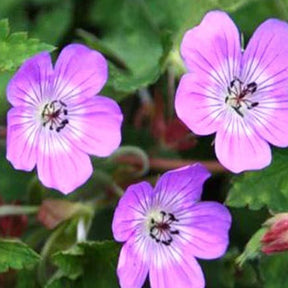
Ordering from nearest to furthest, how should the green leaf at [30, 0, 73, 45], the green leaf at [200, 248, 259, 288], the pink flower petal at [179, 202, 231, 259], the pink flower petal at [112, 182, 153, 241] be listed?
the pink flower petal at [112, 182, 153, 241], the pink flower petal at [179, 202, 231, 259], the green leaf at [200, 248, 259, 288], the green leaf at [30, 0, 73, 45]

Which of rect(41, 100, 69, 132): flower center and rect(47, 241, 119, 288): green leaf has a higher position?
rect(41, 100, 69, 132): flower center

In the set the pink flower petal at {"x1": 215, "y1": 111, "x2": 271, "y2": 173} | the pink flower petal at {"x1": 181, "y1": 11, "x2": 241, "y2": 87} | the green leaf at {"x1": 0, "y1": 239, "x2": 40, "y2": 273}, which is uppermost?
the pink flower petal at {"x1": 181, "y1": 11, "x2": 241, "y2": 87}

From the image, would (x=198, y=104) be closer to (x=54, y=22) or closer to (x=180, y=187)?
(x=180, y=187)

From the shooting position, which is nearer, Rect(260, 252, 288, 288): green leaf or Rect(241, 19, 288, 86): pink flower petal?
Rect(241, 19, 288, 86): pink flower petal

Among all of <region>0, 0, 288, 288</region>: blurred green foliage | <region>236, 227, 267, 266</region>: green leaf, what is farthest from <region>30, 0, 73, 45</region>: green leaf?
<region>236, 227, 267, 266</region>: green leaf

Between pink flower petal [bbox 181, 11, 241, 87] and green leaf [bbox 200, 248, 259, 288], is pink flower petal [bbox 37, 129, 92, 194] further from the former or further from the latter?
green leaf [bbox 200, 248, 259, 288]

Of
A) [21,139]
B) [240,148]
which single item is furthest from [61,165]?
[240,148]

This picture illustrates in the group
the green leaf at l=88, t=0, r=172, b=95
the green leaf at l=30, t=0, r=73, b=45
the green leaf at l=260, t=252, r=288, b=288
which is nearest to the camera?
the green leaf at l=260, t=252, r=288, b=288
